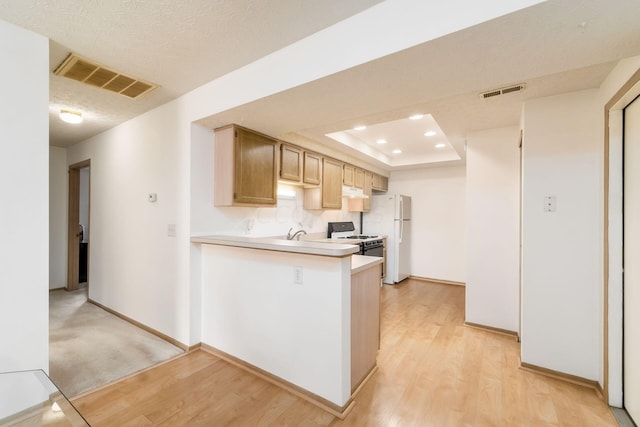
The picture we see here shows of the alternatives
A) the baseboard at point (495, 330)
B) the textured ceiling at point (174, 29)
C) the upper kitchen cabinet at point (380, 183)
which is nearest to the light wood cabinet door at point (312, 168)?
the textured ceiling at point (174, 29)

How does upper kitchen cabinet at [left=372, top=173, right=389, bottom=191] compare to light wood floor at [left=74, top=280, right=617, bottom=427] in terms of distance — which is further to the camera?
upper kitchen cabinet at [left=372, top=173, right=389, bottom=191]

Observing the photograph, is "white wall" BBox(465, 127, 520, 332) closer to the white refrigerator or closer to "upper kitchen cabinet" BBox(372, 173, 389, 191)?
the white refrigerator

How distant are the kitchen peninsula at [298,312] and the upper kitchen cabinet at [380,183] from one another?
3.49 metres

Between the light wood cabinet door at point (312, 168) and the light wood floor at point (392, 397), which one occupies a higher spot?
the light wood cabinet door at point (312, 168)

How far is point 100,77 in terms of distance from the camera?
2.26m

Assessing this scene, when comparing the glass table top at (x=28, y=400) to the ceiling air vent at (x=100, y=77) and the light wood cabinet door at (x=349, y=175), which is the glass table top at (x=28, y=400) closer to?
the ceiling air vent at (x=100, y=77)

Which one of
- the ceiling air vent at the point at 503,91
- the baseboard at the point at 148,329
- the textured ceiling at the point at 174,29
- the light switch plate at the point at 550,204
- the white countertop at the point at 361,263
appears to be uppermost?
the textured ceiling at the point at 174,29

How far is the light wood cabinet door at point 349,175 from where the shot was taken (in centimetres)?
469

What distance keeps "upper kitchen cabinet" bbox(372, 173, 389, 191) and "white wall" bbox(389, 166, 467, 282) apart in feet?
1.12

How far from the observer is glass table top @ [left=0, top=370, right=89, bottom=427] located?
4.60 feet

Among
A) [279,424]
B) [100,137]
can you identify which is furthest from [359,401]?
[100,137]

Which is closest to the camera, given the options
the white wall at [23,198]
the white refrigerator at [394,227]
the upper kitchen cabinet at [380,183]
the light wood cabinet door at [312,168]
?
the white wall at [23,198]

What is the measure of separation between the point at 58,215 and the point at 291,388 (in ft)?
16.5

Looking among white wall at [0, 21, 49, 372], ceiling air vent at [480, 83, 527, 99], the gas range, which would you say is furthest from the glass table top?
the gas range
